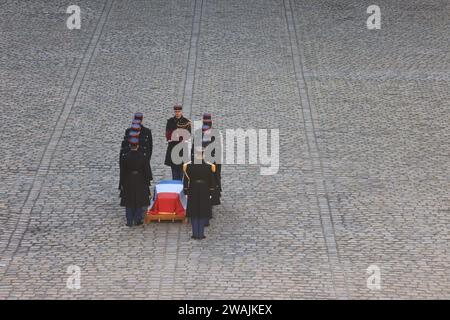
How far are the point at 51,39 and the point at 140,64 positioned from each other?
3143 mm

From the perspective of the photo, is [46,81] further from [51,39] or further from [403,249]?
[403,249]

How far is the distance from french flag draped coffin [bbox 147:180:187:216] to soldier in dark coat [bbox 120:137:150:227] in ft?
0.76

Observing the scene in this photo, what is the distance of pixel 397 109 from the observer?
23734 mm

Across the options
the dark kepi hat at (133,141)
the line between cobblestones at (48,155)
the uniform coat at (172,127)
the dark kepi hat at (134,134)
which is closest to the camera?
the line between cobblestones at (48,155)

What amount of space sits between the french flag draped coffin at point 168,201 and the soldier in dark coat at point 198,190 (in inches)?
15.6

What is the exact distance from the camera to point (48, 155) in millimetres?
20516

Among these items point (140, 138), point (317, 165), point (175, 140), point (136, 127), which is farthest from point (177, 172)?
point (317, 165)

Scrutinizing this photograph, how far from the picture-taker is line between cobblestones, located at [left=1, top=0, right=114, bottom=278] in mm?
16516

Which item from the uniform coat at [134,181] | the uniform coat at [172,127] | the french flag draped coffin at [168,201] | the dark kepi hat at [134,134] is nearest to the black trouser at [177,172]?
the uniform coat at [172,127]

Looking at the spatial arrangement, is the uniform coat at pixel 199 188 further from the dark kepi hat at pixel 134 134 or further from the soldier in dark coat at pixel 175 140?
the soldier in dark coat at pixel 175 140

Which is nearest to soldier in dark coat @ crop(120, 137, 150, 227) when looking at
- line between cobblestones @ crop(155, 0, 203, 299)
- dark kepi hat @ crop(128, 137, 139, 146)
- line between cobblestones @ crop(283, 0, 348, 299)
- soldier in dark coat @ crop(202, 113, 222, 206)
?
dark kepi hat @ crop(128, 137, 139, 146)

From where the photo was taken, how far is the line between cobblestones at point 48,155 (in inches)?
650

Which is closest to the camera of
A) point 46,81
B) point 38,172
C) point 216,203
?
point 216,203
